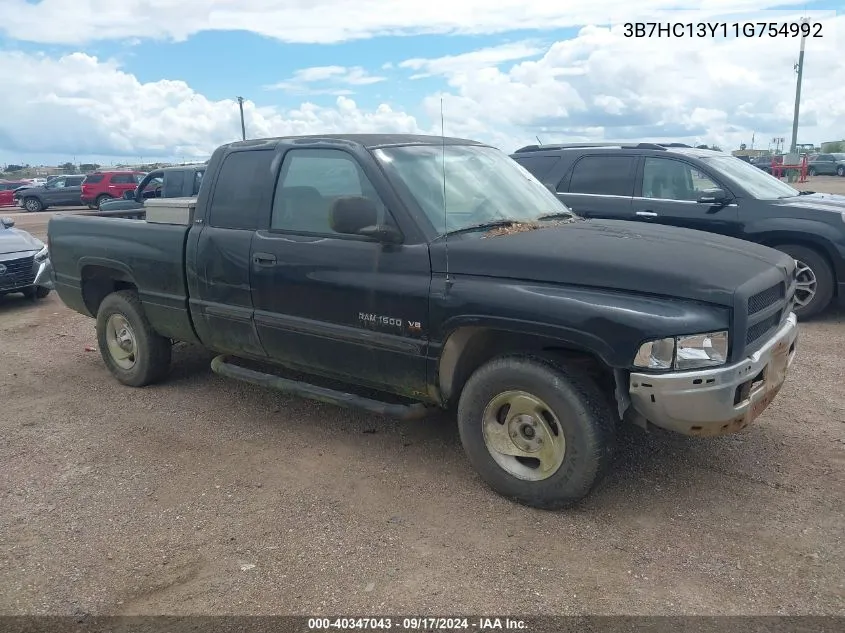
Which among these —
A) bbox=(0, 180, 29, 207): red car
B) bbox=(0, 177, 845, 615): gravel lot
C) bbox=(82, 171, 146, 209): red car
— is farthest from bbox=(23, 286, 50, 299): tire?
bbox=(0, 180, 29, 207): red car

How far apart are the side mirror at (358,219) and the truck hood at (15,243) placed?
7.56m

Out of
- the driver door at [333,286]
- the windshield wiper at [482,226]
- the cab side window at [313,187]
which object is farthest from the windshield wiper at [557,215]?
the cab side window at [313,187]

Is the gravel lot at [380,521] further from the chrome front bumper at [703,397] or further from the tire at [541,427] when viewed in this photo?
the chrome front bumper at [703,397]

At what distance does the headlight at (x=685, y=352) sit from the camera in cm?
310

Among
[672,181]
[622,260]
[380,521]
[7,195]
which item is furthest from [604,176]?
[7,195]

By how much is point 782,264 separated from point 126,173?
28.2 m

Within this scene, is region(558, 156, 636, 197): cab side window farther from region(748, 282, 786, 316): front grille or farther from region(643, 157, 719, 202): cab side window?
region(748, 282, 786, 316): front grille

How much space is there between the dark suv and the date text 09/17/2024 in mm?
5337

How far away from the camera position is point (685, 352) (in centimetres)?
310

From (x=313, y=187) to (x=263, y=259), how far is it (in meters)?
0.55

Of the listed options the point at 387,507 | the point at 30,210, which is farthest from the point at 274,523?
the point at 30,210

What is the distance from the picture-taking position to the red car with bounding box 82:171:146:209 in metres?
26.9

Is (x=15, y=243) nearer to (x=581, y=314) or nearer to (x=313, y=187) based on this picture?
(x=313, y=187)

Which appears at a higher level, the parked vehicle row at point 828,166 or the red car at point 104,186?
the red car at point 104,186
